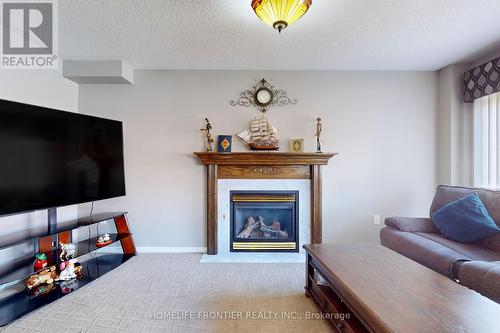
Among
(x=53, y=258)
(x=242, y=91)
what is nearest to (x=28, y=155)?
(x=53, y=258)

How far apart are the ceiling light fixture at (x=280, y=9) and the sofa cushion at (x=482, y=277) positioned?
2.09 metres

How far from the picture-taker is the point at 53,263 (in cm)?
213

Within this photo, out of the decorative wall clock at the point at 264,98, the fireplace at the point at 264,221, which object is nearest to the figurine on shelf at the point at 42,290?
the fireplace at the point at 264,221

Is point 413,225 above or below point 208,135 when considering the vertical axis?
below

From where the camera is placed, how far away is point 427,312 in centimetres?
106

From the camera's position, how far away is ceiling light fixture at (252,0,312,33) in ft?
5.21

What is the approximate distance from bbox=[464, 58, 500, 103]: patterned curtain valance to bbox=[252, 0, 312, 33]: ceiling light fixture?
93.5 inches

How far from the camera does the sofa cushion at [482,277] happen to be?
4.71 ft

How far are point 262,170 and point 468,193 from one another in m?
2.14

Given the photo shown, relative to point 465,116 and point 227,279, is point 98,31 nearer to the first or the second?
point 227,279

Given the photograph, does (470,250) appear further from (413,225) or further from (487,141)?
(487,141)

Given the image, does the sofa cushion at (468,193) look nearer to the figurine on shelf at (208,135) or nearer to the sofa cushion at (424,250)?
the sofa cushion at (424,250)

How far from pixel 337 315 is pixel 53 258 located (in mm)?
2445

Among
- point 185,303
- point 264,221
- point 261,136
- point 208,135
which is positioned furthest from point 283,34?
point 185,303
